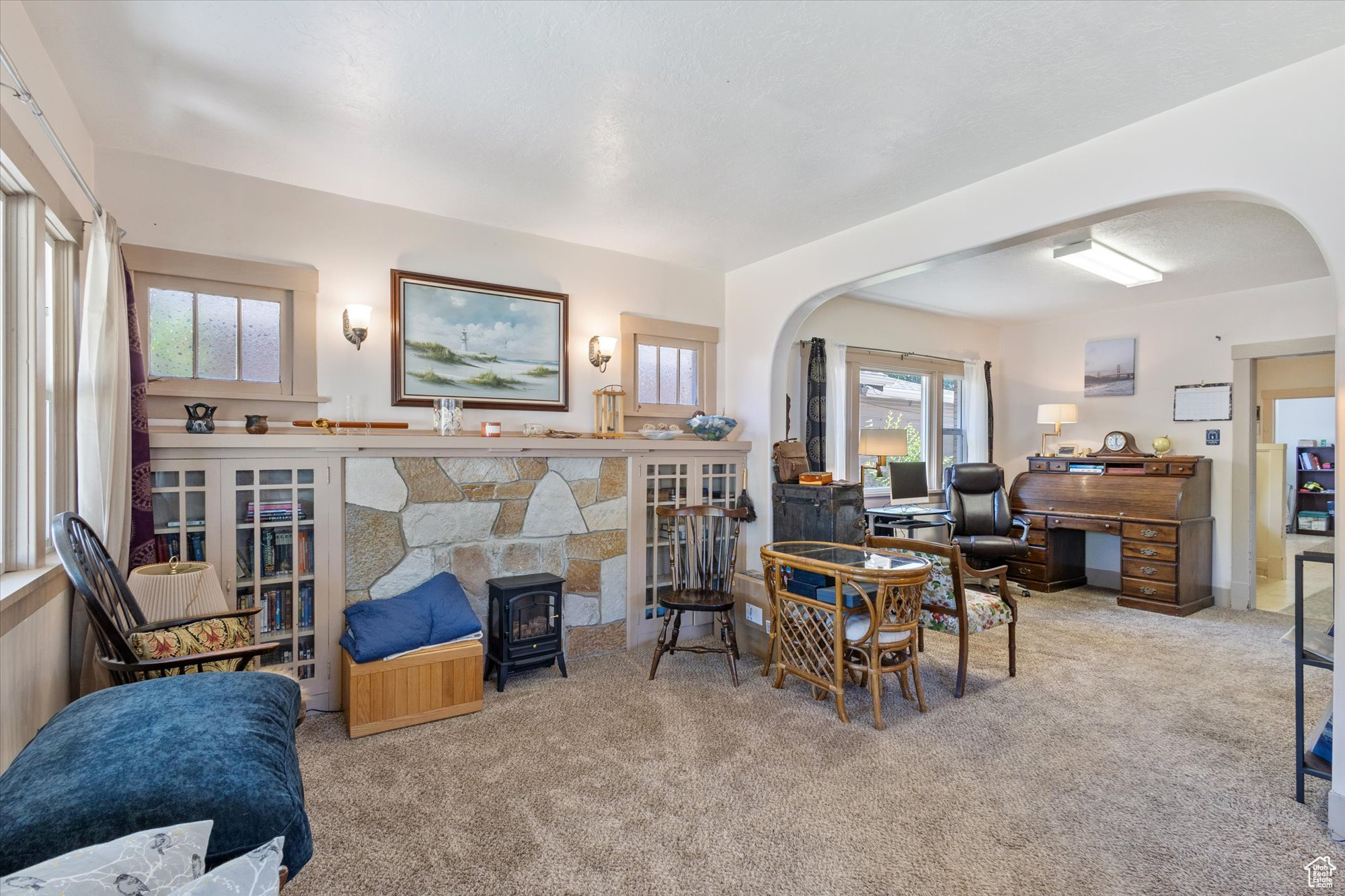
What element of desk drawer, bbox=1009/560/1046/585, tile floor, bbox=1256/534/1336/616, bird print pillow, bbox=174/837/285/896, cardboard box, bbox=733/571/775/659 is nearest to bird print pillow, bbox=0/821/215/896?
bird print pillow, bbox=174/837/285/896

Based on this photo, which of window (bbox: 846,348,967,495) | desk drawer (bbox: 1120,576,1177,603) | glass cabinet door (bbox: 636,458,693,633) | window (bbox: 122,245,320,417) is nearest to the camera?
window (bbox: 122,245,320,417)

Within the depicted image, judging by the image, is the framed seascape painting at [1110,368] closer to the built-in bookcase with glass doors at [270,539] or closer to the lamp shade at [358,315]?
the lamp shade at [358,315]

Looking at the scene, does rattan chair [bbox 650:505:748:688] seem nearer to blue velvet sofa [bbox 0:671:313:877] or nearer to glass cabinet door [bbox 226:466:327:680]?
glass cabinet door [bbox 226:466:327:680]

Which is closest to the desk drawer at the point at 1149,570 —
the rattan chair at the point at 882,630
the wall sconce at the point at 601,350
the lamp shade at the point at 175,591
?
the rattan chair at the point at 882,630

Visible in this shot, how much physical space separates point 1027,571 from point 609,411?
13.9 ft

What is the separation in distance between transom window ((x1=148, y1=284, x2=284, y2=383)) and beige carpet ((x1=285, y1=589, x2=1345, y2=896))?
1758 millimetres

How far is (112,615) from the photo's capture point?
6.75ft

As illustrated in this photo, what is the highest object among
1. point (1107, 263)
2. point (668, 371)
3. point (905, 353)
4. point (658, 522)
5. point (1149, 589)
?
point (1107, 263)

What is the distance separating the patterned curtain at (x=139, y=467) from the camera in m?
2.62

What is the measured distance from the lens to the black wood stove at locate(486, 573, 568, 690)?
3320 mm

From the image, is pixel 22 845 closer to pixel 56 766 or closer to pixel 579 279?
pixel 56 766

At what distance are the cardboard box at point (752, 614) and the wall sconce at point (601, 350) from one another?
1.62 metres

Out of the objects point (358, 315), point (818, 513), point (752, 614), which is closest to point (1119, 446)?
point (818, 513)

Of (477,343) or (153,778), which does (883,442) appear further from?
(153,778)
